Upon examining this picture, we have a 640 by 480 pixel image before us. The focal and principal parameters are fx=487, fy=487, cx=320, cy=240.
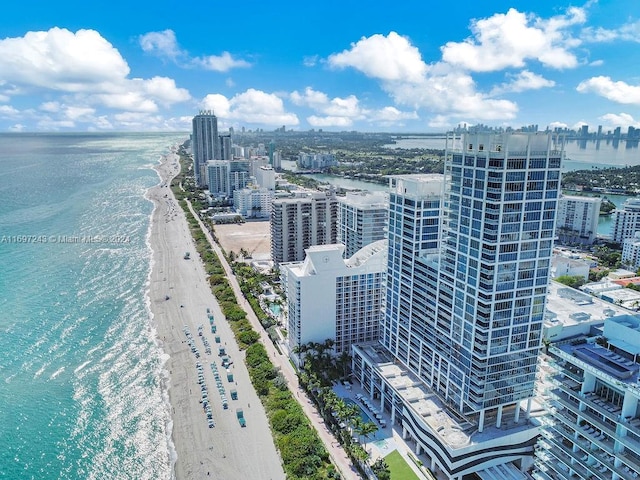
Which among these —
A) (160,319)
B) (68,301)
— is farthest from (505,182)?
(68,301)

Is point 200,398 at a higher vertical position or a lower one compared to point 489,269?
lower

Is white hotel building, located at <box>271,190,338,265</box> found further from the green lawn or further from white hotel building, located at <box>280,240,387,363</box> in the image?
the green lawn

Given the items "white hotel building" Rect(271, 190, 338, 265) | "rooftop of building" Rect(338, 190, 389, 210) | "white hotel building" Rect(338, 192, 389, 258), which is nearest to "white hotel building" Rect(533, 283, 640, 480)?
"white hotel building" Rect(338, 192, 389, 258)

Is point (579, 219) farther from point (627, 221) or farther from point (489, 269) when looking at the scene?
point (489, 269)

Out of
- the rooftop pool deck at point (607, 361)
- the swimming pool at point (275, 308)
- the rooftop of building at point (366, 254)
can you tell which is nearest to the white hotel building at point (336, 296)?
the rooftop of building at point (366, 254)

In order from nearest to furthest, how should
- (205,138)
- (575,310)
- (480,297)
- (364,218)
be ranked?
(480,297), (575,310), (364,218), (205,138)

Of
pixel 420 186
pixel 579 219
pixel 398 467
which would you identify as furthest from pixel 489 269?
pixel 579 219
